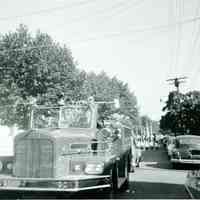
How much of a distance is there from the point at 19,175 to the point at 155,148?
33656 mm

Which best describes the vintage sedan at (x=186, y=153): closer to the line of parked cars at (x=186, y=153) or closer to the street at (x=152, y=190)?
the line of parked cars at (x=186, y=153)

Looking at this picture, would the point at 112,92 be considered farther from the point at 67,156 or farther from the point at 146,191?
the point at 67,156

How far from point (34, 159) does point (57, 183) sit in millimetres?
964

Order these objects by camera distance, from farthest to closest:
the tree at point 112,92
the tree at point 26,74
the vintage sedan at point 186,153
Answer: the tree at point 112,92
the tree at point 26,74
the vintage sedan at point 186,153

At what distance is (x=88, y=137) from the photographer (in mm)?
9094

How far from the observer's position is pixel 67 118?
9.73 meters

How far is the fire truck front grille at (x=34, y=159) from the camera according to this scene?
26.3ft

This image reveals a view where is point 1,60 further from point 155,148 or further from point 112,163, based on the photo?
point 112,163

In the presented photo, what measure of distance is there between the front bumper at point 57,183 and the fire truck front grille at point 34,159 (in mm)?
399

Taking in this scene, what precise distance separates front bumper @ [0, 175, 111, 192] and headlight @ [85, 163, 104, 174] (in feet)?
0.46

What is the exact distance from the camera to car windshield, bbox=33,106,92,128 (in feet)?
31.6

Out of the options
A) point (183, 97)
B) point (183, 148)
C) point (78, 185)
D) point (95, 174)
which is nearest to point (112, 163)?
point (95, 174)

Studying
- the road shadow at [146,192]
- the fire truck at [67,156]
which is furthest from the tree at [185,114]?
the fire truck at [67,156]

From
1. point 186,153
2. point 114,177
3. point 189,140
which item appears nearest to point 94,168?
point 114,177
